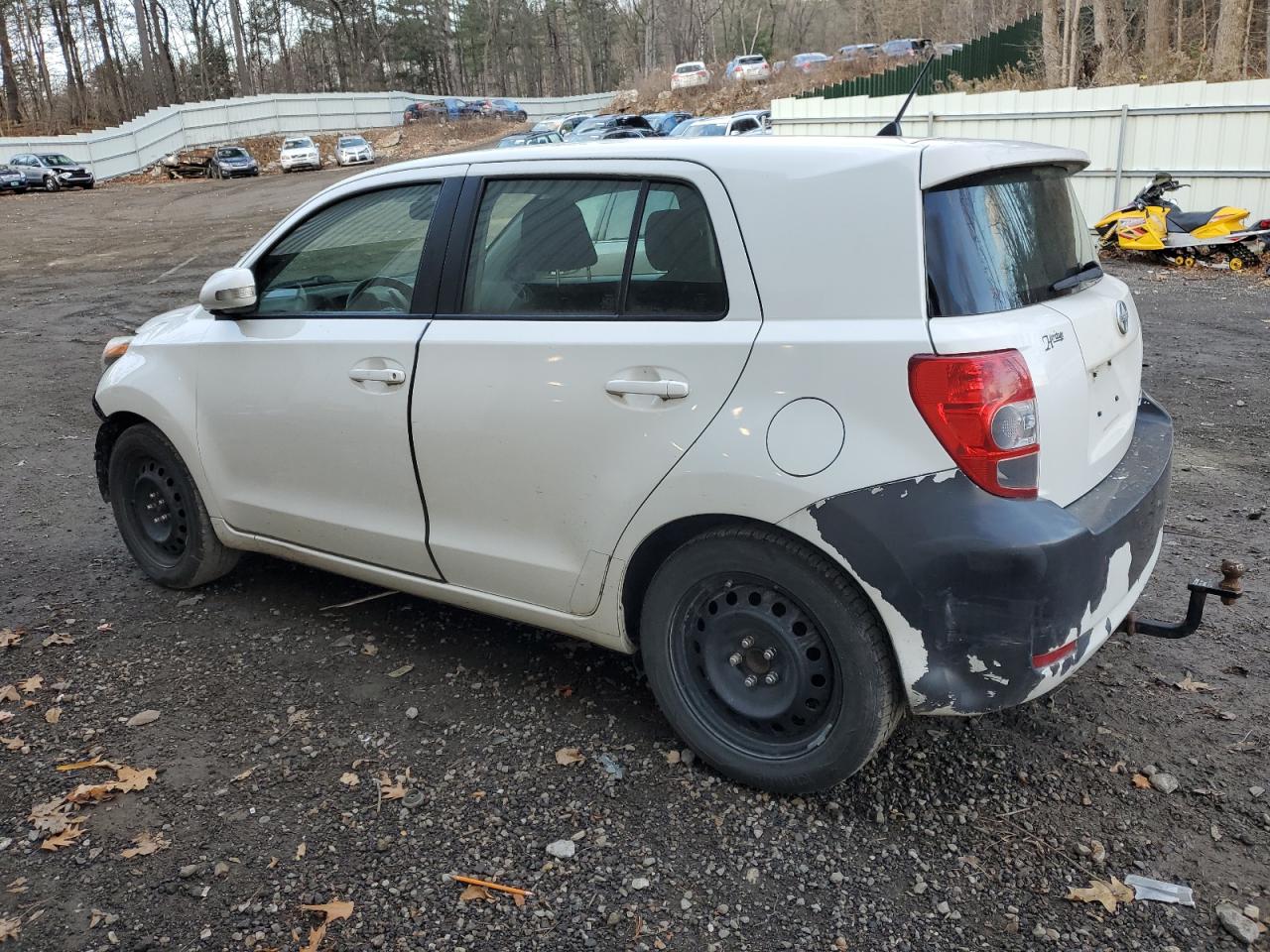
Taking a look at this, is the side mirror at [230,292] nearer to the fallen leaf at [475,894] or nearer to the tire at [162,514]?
the tire at [162,514]

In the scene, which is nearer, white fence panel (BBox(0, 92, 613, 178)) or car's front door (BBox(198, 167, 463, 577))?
car's front door (BBox(198, 167, 463, 577))

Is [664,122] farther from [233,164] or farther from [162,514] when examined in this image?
[162,514]

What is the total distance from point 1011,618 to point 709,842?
1043 mm

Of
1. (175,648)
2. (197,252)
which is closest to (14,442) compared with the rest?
(175,648)

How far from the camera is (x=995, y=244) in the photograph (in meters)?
2.74

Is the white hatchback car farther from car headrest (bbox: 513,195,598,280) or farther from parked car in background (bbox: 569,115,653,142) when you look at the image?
parked car in background (bbox: 569,115,653,142)

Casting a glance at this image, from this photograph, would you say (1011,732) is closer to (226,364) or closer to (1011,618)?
(1011,618)

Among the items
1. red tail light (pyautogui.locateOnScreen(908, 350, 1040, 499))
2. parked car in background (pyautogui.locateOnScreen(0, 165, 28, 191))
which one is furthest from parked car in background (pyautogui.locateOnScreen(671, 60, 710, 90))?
red tail light (pyautogui.locateOnScreen(908, 350, 1040, 499))

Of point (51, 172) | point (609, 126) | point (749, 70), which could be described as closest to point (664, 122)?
point (609, 126)

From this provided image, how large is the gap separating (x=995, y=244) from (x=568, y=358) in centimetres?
125

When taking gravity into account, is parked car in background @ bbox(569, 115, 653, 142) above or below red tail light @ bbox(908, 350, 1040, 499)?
above

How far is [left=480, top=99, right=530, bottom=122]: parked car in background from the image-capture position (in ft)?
181

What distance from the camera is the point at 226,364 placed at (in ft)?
13.4

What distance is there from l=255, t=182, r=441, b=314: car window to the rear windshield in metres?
1.79
